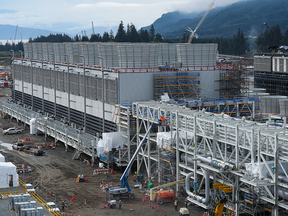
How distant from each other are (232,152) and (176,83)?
29.1 metres

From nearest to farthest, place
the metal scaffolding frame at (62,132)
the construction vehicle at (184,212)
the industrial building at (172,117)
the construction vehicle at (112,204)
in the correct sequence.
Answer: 1. the industrial building at (172,117)
2. the construction vehicle at (184,212)
3. the construction vehicle at (112,204)
4. the metal scaffolding frame at (62,132)

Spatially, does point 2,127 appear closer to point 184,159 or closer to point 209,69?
point 209,69

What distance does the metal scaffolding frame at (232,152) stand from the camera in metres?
38.8

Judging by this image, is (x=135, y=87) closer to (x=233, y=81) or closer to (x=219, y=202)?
(x=233, y=81)

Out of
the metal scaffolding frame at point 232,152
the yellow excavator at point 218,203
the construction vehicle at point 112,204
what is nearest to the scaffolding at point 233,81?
the metal scaffolding frame at point 232,152

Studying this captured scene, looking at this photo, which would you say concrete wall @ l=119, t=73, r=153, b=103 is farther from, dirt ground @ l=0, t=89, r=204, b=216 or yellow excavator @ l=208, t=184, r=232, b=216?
yellow excavator @ l=208, t=184, r=232, b=216

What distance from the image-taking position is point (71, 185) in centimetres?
5753

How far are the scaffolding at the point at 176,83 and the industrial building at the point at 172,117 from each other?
0.16 m

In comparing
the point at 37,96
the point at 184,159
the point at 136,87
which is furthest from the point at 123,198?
the point at 37,96

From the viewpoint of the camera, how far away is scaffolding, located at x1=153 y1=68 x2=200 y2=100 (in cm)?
6944

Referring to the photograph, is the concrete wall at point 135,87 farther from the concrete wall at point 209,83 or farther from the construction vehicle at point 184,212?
the construction vehicle at point 184,212

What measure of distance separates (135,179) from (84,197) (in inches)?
357

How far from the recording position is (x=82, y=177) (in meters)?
59.1

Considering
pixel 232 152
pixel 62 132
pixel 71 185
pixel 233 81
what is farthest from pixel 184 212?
pixel 62 132
